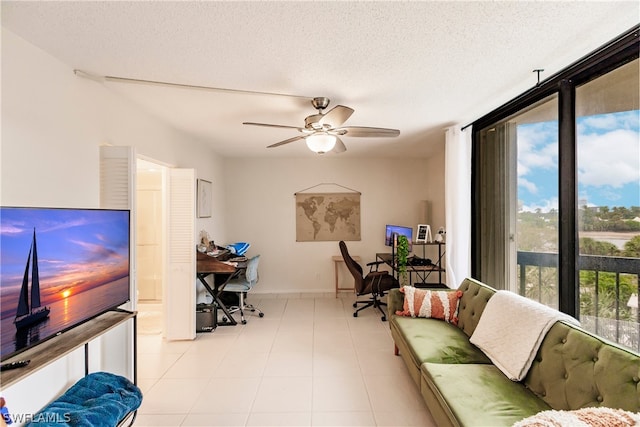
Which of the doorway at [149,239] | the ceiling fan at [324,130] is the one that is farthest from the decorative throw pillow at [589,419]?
the doorway at [149,239]

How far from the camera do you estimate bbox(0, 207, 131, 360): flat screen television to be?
1316 millimetres

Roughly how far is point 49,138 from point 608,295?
355 cm

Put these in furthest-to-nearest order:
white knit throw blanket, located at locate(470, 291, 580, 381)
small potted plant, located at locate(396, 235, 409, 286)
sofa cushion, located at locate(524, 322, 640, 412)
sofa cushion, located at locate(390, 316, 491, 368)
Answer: small potted plant, located at locate(396, 235, 409, 286)
sofa cushion, located at locate(390, 316, 491, 368)
white knit throw blanket, located at locate(470, 291, 580, 381)
sofa cushion, located at locate(524, 322, 640, 412)

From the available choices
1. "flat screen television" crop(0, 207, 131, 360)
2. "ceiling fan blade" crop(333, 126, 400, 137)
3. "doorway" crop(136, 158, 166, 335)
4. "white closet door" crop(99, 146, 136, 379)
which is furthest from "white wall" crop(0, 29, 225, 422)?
"doorway" crop(136, 158, 166, 335)

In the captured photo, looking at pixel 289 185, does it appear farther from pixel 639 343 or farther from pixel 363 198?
pixel 639 343

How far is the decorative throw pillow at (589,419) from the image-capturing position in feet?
3.39

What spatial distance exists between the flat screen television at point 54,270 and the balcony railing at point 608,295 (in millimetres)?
3123

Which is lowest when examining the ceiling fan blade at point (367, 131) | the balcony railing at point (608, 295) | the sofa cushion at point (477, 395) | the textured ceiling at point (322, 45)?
the sofa cushion at point (477, 395)

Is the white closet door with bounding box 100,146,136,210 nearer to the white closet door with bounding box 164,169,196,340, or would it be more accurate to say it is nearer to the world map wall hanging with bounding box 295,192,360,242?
the white closet door with bounding box 164,169,196,340

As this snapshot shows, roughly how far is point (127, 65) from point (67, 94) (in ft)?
1.41

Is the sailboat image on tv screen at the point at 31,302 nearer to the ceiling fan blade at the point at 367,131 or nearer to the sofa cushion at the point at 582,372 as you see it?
the ceiling fan blade at the point at 367,131

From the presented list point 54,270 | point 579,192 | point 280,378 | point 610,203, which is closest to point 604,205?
point 610,203

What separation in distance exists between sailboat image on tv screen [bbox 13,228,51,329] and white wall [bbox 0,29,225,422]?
42cm

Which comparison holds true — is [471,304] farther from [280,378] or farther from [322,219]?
[322,219]
